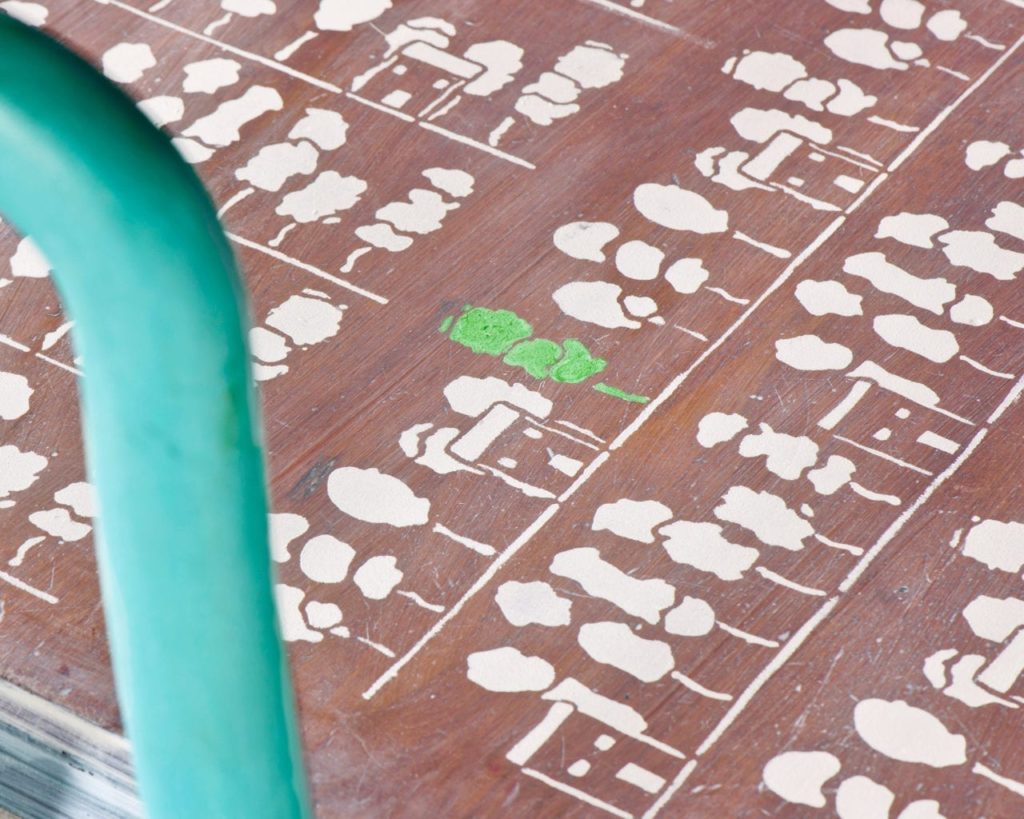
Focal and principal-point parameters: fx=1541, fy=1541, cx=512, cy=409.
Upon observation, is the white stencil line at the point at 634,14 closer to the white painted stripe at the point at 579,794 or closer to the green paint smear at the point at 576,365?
the green paint smear at the point at 576,365

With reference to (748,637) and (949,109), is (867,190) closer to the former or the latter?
(949,109)

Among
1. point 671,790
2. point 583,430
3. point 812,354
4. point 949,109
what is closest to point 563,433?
point 583,430

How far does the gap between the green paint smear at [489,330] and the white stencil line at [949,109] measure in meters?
0.40

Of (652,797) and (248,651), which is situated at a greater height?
(248,651)

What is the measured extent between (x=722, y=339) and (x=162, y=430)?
858mm

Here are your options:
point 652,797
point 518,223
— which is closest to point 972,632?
point 652,797

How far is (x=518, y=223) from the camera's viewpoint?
1.34 meters

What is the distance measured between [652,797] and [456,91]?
782 millimetres

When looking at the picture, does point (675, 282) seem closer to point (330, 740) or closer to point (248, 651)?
point (330, 740)

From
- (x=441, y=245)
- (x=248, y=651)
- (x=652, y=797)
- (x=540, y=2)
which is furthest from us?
(x=540, y=2)

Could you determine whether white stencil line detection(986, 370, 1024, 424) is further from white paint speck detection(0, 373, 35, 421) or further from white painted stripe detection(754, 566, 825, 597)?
white paint speck detection(0, 373, 35, 421)

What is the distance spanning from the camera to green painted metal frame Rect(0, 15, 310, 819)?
395 millimetres

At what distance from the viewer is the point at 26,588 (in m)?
1.05

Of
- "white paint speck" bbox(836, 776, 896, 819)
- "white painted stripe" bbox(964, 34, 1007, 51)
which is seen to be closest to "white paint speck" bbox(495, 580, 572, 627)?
"white paint speck" bbox(836, 776, 896, 819)
